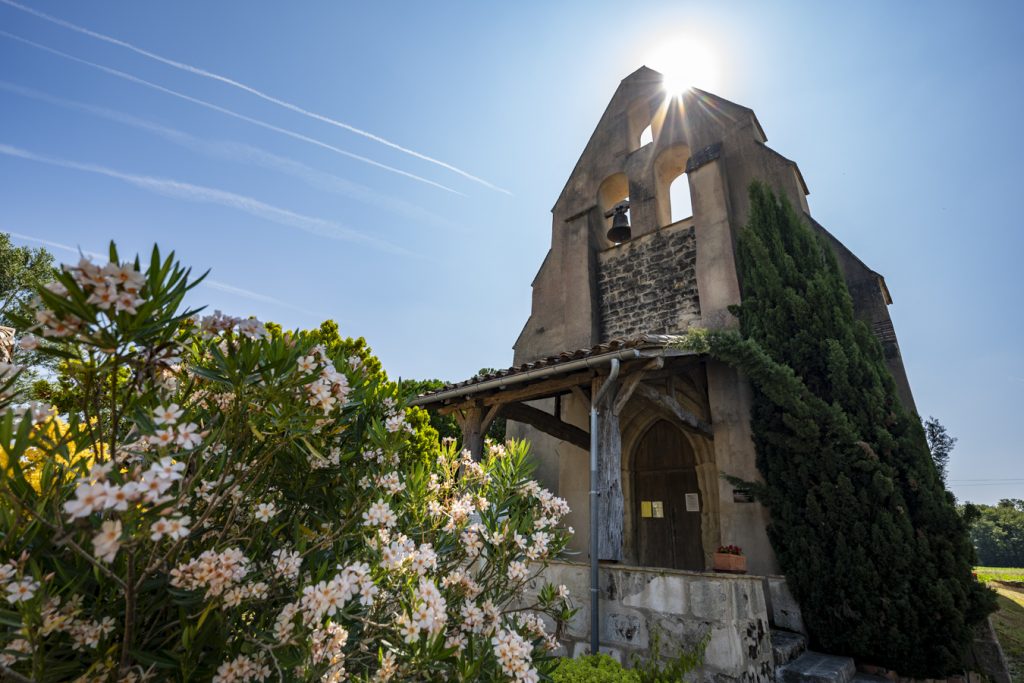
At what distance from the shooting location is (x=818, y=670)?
12.8 feet

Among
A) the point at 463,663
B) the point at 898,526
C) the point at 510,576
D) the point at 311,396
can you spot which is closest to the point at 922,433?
the point at 898,526

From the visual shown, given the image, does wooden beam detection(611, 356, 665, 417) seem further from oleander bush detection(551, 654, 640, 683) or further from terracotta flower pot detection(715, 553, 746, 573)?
oleander bush detection(551, 654, 640, 683)

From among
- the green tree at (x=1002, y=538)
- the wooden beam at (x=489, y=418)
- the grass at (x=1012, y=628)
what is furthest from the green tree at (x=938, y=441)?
the green tree at (x=1002, y=538)

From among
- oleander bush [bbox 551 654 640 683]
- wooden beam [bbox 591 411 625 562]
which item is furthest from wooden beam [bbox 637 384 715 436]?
oleander bush [bbox 551 654 640 683]

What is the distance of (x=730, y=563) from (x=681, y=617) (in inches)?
36.6

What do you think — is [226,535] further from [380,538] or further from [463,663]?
[463,663]

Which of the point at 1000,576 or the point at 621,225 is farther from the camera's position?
the point at 1000,576

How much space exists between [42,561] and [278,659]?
0.68 metres

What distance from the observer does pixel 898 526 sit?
176 inches

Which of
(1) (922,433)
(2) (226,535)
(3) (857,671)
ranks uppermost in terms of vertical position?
(1) (922,433)

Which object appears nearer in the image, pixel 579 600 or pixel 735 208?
pixel 579 600

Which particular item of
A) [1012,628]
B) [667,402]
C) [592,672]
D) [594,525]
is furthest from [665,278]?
[1012,628]

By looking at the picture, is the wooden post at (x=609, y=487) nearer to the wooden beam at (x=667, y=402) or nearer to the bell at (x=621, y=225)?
the wooden beam at (x=667, y=402)

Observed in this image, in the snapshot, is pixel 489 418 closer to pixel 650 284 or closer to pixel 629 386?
pixel 629 386
